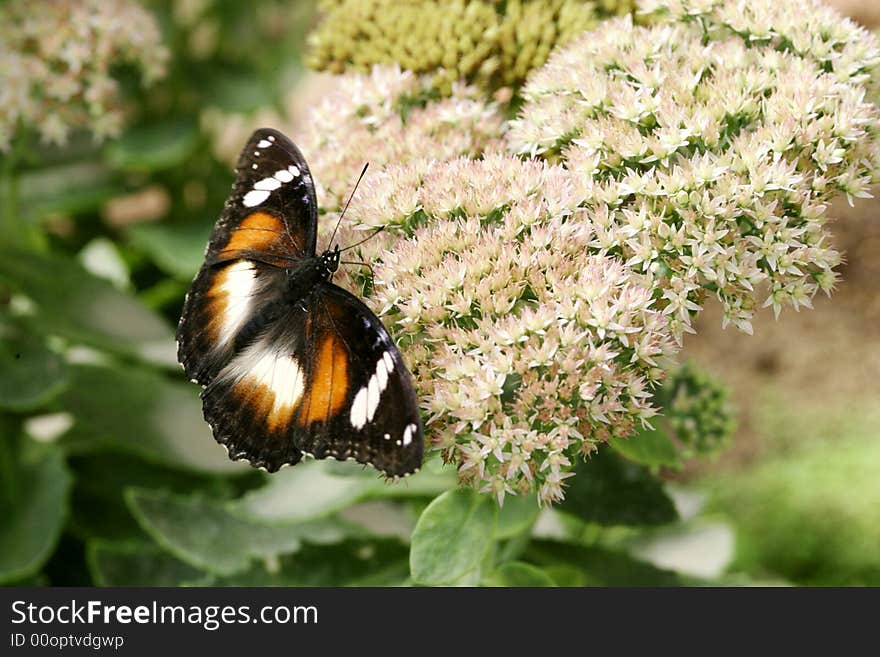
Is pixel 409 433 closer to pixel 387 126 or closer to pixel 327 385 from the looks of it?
pixel 327 385

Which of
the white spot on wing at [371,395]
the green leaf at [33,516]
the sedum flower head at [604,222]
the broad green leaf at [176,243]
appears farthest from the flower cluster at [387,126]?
the green leaf at [33,516]

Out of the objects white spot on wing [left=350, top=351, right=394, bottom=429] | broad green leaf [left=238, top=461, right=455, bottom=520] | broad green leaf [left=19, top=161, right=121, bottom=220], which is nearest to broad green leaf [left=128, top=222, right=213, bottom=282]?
broad green leaf [left=19, top=161, right=121, bottom=220]

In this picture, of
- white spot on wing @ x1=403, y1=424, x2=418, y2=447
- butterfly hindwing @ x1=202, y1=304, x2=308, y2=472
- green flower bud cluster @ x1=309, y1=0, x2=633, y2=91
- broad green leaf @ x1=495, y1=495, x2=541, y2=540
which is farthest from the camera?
green flower bud cluster @ x1=309, y1=0, x2=633, y2=91

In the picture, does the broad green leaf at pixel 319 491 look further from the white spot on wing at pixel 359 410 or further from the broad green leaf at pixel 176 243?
the broad green leaf at pixel 176 243

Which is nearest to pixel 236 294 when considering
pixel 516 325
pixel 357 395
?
pixel 357 395

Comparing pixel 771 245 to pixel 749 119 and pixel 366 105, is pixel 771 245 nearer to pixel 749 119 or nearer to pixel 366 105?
pixel 749 119

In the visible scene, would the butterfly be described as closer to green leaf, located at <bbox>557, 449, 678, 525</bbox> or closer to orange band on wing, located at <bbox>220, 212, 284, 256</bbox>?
orange band on wing, located at <bbox>220, 212, 284, 256</bbox>
